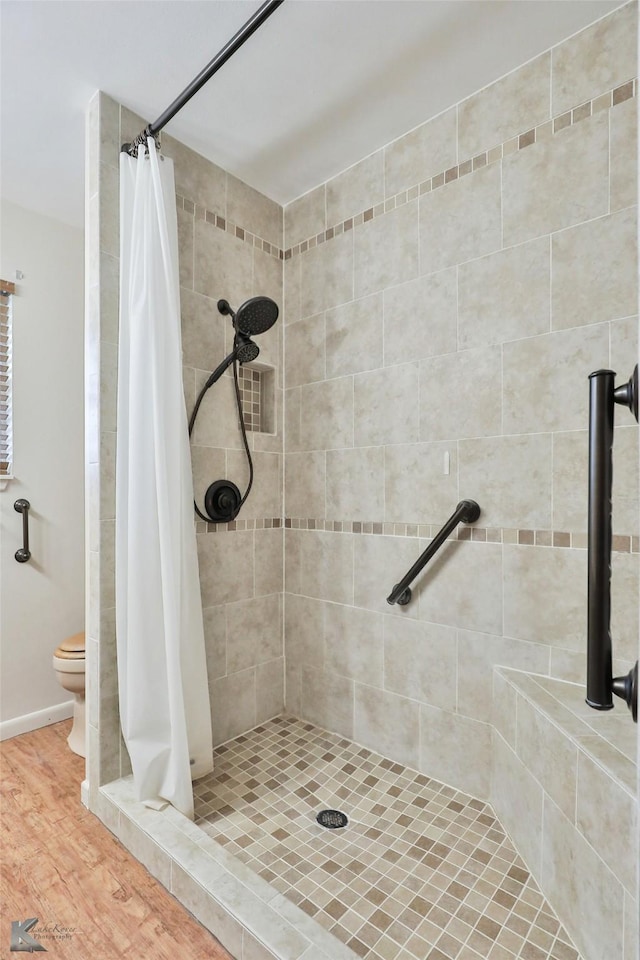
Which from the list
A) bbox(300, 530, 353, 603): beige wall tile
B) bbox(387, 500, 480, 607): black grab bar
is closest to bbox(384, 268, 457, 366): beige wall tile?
bbox(387, 500, 480, 607): black grab bar

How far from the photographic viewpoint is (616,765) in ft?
3.63

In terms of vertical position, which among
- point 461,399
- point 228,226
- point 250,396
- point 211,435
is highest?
point 228,226

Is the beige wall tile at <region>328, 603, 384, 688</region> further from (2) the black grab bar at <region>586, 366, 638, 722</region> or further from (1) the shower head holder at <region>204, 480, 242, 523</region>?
(2) the black grab bar at <region>586, 366, 638, 722</region>

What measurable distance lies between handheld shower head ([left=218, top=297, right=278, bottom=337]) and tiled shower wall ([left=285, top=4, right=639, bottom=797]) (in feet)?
1.17

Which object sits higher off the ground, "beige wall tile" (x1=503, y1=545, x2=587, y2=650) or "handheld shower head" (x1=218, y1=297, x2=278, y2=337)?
"handheld shower head" (x1=218, y1=297, x2=278, y2=337)

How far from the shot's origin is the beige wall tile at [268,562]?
230 centimetres

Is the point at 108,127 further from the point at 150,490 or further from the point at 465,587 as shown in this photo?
the point at 465,587

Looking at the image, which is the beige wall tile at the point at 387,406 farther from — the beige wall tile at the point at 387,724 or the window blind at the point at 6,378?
the window blind at the point at 6,378

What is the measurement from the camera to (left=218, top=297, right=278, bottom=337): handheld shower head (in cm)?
191

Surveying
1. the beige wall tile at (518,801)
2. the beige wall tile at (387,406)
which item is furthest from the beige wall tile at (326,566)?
the beige wall tile at (518,801)

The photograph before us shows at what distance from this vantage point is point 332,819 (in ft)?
5.46

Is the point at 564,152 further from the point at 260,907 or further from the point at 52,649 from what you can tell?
the point at 52,649

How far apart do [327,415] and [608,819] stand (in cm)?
166

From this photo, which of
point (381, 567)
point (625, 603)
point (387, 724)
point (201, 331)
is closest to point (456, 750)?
point (387, 724)
